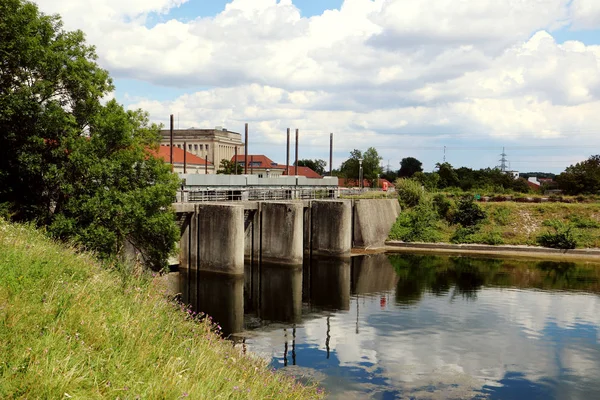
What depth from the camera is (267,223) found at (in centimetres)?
3722

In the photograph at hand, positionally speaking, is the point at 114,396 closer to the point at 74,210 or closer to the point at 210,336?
the point at 210,336

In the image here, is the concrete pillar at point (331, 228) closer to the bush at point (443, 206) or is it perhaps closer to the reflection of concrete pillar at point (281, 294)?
the reflection of concrete pillar at point (281, 294)

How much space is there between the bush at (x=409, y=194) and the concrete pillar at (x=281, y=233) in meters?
20.7

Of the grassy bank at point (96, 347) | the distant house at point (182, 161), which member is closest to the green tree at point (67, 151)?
the grassy bank at point (96, 347)

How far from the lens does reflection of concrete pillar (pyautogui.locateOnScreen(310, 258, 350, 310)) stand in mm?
28141

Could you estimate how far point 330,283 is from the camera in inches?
1294

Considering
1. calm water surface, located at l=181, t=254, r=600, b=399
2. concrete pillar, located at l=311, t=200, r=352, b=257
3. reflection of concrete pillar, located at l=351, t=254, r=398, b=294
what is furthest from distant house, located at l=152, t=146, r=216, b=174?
calm water surface, located at l=181, t=254, r=600, b=399

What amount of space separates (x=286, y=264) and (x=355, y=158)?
62.1 meters

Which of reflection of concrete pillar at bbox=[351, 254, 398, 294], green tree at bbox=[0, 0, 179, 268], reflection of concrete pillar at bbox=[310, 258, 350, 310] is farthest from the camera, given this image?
reflection of concrete pillar at bbox=[351, 254, 398, 294]

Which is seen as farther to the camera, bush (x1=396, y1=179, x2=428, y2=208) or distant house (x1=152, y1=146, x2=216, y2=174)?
distant house (x1=152, y1=146, x2=216, y2=174)

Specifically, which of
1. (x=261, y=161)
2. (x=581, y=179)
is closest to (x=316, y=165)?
(x=261, y=161)

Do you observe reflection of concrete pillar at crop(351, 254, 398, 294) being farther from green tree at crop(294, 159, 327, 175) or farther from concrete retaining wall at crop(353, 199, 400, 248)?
green tree at crop(294, 159, 327, 175)

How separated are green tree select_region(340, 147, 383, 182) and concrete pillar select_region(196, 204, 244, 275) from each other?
6217 cm

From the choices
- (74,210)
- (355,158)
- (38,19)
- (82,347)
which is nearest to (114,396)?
(82,347)
